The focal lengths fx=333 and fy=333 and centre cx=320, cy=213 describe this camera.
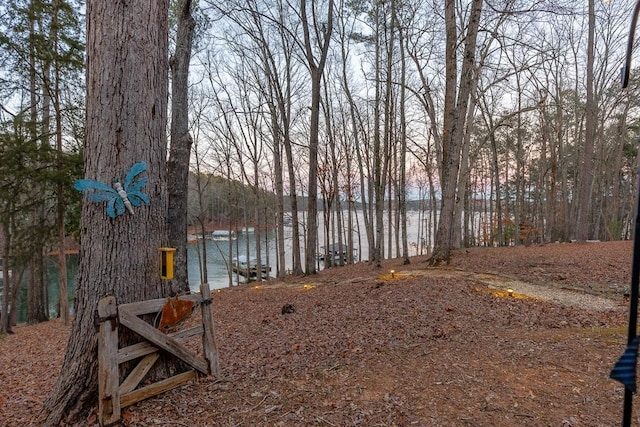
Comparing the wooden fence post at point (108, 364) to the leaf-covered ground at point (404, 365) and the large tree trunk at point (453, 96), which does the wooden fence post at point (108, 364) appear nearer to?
the leaf-covered ground at point (404, 365)

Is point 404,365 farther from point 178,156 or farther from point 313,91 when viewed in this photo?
point 313,91

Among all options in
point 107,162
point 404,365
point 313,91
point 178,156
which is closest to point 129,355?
point 107,162

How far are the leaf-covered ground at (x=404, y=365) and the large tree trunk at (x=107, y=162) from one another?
402 millimetres

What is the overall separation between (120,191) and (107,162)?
247mm

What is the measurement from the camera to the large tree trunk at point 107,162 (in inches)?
97.7

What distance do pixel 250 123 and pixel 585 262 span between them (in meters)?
14.4

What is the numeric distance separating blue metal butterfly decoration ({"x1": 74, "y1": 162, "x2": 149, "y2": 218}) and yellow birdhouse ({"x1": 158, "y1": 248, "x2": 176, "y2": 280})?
0.41 m

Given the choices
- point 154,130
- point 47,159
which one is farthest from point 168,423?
point 47,159

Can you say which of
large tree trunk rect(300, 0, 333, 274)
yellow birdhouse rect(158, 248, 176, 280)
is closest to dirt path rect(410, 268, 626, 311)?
large tree trunk rect(300, 0, 333, 274)

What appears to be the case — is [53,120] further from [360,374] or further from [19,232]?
[360,374]

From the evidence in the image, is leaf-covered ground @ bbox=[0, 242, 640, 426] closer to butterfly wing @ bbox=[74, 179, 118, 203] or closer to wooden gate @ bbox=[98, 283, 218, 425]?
wooden gate @ bbox=[98, 283, 218, 425]

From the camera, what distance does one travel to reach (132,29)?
2.55 m

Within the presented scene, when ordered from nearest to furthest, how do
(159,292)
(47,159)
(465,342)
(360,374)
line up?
(159,292) → (360,374) → (465,342) → (47,159)

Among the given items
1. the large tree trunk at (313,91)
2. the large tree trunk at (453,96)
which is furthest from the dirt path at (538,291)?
the large tree trunk at (313,91)
